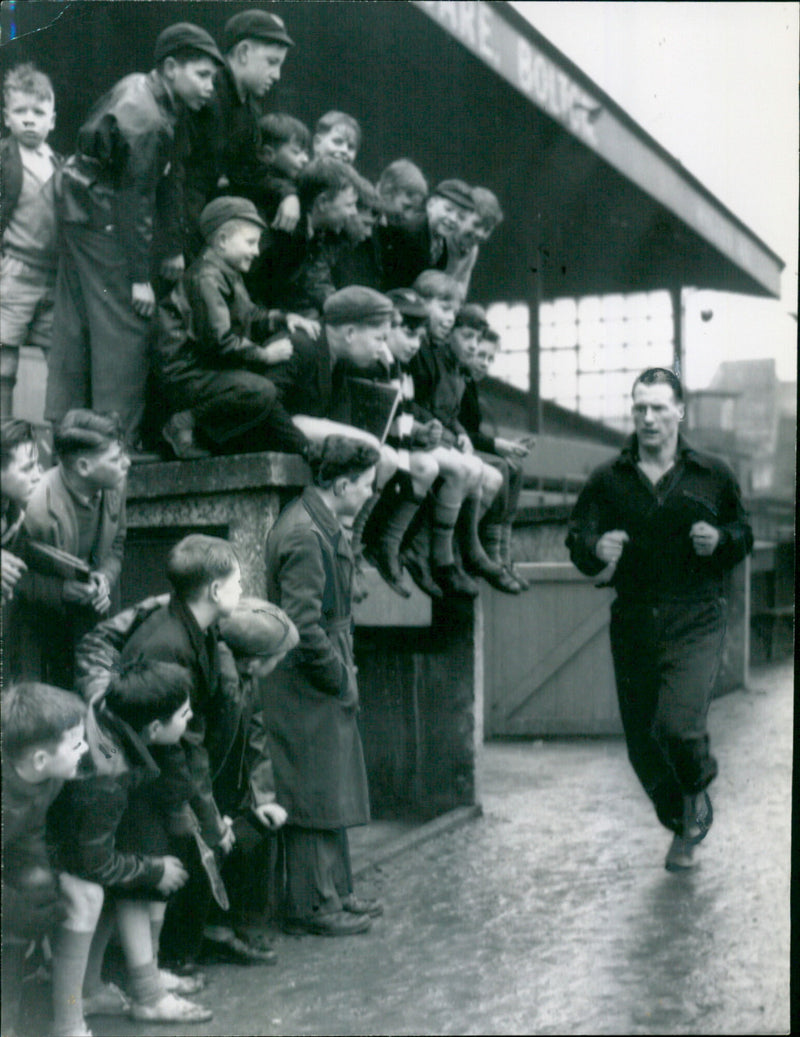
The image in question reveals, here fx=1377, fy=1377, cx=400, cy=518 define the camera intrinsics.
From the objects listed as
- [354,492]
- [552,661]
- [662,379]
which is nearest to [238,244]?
[354,492]

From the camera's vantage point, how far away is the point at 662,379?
17.9 feet

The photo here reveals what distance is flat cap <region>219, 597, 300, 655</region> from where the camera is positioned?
4.74m

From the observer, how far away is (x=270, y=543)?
514cm

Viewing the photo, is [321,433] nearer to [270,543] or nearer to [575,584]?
[270,543]

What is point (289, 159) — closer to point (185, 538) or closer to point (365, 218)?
point (365, 218)

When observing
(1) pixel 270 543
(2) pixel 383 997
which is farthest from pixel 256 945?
(1) pixel 270 543

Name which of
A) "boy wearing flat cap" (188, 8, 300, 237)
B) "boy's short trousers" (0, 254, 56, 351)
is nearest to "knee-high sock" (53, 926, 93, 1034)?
"boy's short trousers" (0, 254, 56, 351)

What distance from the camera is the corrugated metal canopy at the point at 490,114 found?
485cm

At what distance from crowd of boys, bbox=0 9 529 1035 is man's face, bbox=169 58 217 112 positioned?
0.01 meters

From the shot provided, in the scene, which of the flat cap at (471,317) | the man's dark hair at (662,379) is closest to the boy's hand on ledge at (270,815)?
the man's dark hair at (662,379)

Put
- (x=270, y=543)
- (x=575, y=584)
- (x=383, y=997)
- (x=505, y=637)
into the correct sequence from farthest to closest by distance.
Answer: (x=505, y=637) → (x=575, y=584) → (x=270, y=543) → (x=383, y=997)

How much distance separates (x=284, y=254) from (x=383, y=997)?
2.85m

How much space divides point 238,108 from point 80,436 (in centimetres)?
152

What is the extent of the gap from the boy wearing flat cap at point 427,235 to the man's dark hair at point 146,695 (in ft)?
8.37
